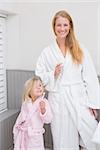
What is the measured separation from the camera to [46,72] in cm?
221

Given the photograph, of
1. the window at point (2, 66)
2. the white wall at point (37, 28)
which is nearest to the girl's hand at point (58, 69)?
the white wall at point (37, 28)

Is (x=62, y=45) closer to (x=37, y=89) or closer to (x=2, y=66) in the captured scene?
(x=37, y=89)

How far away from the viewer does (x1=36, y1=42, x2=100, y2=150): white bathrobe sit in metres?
2.15

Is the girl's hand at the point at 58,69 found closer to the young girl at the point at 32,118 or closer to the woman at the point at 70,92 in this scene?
the woman at the point at 70,92

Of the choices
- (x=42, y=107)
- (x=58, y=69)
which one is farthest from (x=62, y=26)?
(x=42, y=107)

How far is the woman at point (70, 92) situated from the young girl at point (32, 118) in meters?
0.07

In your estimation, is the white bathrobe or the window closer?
the white bathrobe

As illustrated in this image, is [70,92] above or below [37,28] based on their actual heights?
below

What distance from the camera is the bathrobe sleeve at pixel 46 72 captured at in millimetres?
2157

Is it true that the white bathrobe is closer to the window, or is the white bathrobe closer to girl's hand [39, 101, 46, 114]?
girl's hand [39, 101, 46, 114]

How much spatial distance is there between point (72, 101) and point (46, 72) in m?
0.26

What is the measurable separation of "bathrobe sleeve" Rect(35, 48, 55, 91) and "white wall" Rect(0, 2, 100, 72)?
51 cm

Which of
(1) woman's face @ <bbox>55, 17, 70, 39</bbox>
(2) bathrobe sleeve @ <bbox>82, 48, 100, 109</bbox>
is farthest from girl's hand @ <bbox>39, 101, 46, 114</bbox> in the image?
(1) woman's face @ <bbox>55, 17, 70, 39</bbox>

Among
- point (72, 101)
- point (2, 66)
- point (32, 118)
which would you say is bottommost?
point (32, 118)
